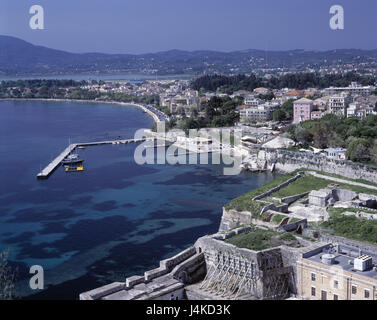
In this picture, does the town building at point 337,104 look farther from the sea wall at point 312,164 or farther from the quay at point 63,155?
the quay at point 63,155

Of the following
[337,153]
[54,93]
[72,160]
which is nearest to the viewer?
[337,153]

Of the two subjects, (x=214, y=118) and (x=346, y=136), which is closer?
(x=346, y=136)

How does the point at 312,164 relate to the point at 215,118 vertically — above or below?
below

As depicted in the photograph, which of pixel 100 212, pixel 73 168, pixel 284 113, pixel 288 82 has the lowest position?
pixel 100 212

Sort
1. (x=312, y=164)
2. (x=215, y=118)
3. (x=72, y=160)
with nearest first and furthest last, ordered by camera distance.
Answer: (x=312, y=164) < (x=72, y=160) < (x=215, y=118)

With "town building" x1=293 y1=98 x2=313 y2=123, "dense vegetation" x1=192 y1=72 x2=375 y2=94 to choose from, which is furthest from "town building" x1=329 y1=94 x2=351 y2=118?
"dense vegetation" x1=192 y1=72 x2=375 y2=94

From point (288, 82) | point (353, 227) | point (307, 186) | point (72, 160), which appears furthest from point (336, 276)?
point (288, 82)

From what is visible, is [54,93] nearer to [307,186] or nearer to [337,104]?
[337,104]
